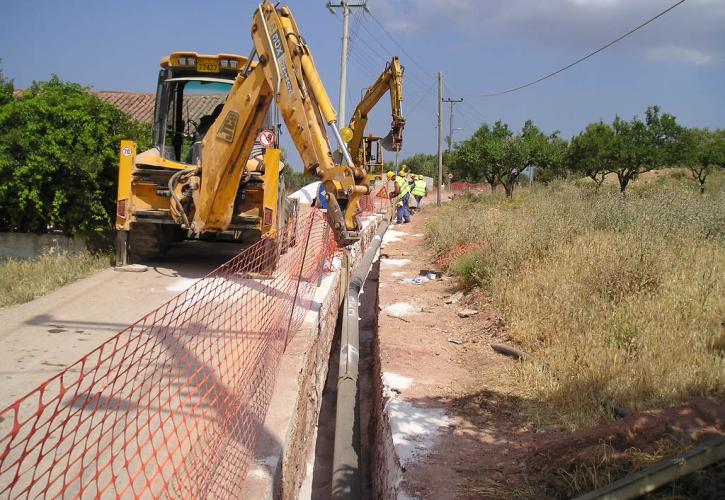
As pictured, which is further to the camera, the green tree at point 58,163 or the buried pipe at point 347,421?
the green tree at point 58,163

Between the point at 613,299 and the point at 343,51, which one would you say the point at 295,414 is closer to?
the point at 613,299

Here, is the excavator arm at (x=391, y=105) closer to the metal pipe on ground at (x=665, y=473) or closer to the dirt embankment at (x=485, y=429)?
the dirt embankment at (x=485, y=429)

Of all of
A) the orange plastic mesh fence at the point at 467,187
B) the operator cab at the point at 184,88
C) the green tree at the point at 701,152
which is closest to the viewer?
the operator cab at the point at 184,88

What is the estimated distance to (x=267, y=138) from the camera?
8375 mm

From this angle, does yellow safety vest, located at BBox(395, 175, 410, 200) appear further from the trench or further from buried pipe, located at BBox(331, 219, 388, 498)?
buried pipe, located at BBox(331, 219, 388, 498)

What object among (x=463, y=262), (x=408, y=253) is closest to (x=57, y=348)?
(x=463, y=262)

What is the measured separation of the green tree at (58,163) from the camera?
816 centimetres

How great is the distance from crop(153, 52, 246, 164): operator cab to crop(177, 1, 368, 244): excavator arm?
1.30 metres

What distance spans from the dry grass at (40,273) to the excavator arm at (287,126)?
5.64 ft

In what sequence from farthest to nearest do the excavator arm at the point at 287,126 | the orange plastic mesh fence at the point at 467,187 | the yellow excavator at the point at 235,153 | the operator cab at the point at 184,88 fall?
the orange plastic mesh fence at the point at 467,187 < the operator cab at the point at 184,88 < the yellow excavator at the point at 235,153 < the excavator arm at the point at 287,126

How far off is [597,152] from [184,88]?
23.6 m

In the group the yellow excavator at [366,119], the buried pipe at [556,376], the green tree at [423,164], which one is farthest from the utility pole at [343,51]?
the green tree at [423,164]

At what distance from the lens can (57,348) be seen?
5.01 meters

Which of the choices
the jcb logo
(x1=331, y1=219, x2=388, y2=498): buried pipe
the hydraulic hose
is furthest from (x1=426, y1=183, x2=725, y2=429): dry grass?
the hydraulic hose
